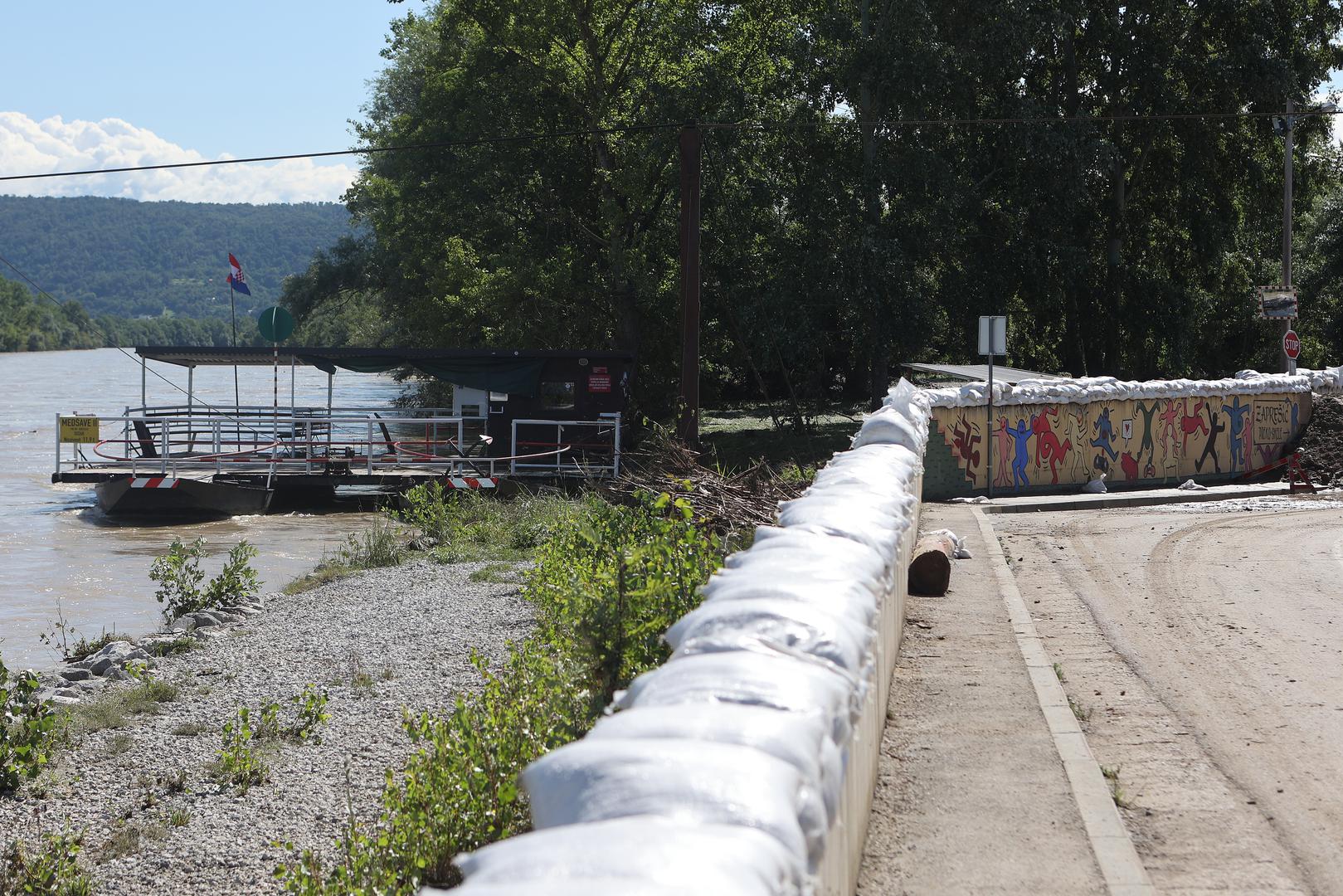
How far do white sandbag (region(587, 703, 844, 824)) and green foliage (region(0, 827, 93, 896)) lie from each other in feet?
15.3

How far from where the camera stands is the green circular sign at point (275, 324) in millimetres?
24875

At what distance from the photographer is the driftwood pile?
11.1 metres

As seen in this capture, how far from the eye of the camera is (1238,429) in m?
23.9

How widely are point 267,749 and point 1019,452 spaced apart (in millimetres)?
14819

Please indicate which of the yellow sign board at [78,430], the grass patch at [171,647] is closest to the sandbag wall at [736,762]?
the grass patch at [171,647]

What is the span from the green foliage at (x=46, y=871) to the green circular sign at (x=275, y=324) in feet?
61.2

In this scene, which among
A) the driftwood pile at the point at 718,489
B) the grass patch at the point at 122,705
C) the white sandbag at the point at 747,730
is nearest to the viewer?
the white sandbag at the point at 747,730

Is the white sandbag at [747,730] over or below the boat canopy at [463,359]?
below

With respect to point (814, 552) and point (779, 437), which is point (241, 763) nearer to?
point (814, 552)

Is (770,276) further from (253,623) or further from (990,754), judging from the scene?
(990,754)

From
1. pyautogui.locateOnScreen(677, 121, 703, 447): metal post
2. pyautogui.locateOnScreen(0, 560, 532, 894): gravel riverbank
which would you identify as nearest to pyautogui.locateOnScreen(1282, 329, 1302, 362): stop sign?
pyautogui.locateOnScreen(677, 121, 703, 447): metal post

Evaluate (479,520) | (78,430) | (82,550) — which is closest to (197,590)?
(479,520)

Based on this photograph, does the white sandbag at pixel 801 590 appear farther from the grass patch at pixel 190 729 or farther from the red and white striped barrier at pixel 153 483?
the red and white striped barrier at pixel 153 483

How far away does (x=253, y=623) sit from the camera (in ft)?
47.4
